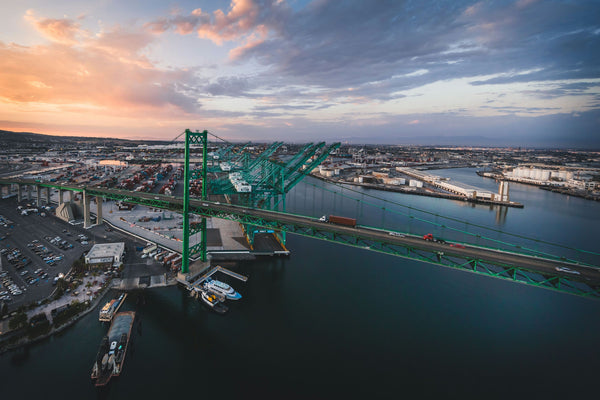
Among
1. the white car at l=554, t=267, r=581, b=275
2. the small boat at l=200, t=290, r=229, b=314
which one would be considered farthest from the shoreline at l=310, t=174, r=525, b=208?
the small boat at l=200, t=290, r=229, b=314

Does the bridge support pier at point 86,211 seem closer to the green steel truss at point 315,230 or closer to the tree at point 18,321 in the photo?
the green steel truss at point 315,230

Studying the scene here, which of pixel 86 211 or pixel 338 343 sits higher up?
pixel 86 211

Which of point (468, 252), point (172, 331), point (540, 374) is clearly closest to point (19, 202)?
point (172, 331)

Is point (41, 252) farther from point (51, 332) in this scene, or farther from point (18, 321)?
point (51, 332)

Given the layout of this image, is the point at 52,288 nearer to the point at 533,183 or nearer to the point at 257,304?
the point at 257,304

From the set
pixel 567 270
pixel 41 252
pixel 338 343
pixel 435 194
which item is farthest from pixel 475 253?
pixel 435 194

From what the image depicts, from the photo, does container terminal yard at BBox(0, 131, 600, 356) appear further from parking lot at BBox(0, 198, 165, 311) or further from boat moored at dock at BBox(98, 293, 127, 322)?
boat moored at dock at BBox(98, 293, 127, 322)
